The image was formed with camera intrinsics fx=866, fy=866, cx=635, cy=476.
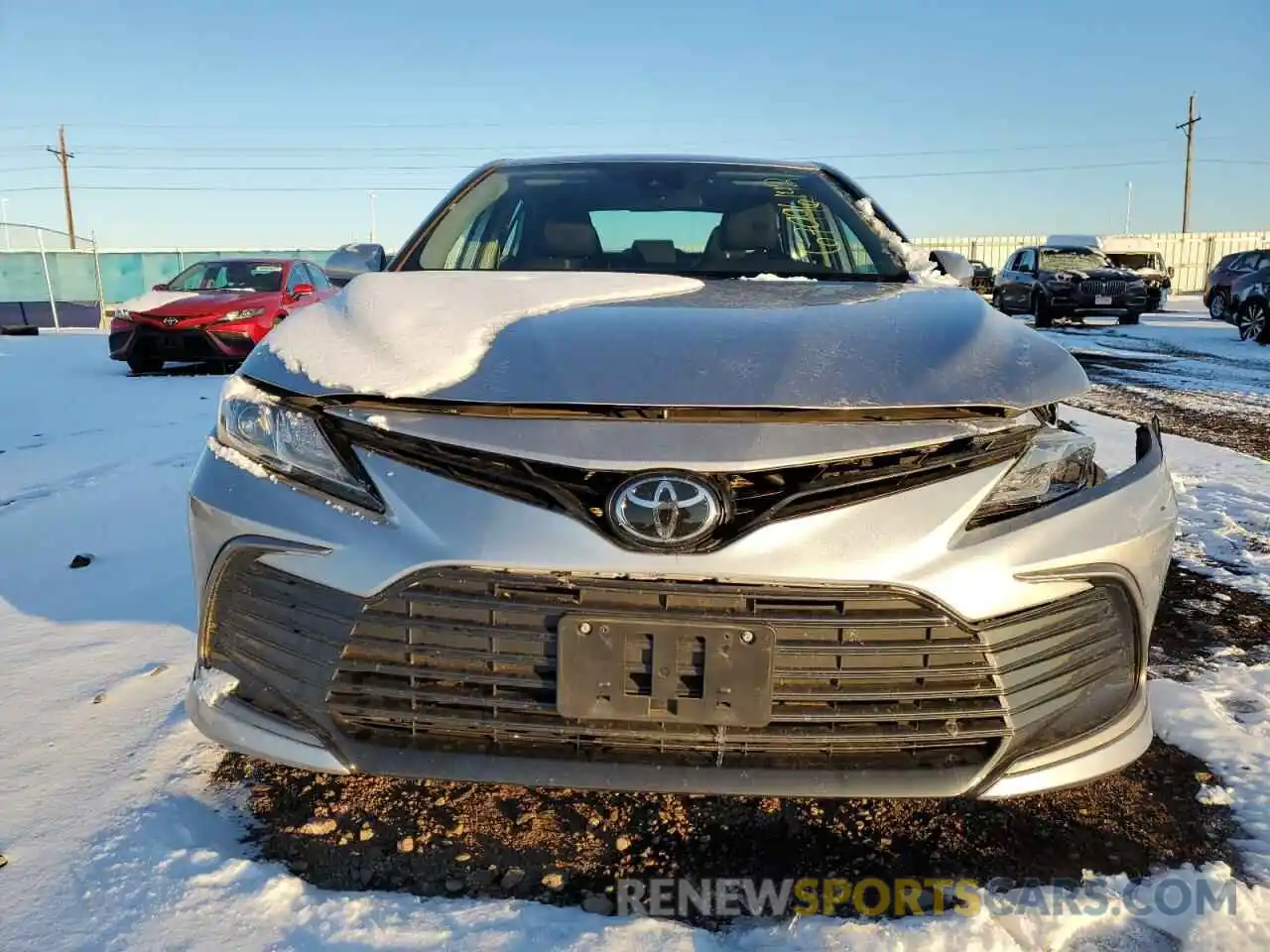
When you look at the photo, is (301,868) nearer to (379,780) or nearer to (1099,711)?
(379,780)

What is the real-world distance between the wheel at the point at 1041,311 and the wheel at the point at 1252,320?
3287 millimetres

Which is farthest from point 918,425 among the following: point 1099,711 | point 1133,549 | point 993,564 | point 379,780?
point 379,780

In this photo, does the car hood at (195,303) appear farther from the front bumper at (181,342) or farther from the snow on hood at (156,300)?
the front bumper at (181,342)

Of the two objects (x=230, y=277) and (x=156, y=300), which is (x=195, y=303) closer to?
(x=156, y=300)

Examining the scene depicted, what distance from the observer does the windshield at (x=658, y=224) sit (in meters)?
2.63

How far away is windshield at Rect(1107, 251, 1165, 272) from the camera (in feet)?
63.4

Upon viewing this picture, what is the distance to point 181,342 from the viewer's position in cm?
892

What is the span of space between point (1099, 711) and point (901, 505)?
555 millimetres

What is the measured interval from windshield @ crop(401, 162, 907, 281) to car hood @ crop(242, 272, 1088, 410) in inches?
24.4

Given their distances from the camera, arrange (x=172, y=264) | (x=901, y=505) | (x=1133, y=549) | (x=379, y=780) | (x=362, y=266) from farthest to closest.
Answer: (x=172, y=264) → (x=362, y=266) → (x=379, y=780) → (x=1133, y=549) → (x=901, y=505)

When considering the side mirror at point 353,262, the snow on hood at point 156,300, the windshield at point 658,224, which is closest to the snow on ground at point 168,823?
the side mirror at point 353,262

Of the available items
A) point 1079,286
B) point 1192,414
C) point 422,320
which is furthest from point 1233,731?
point 1079,286

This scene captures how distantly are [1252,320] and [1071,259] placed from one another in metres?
4.15

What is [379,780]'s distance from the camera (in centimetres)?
189
